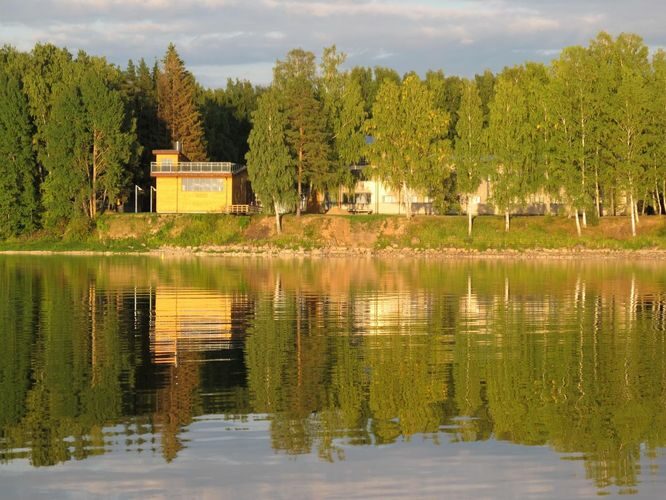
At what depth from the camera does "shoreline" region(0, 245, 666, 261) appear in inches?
3066

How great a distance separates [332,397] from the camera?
21.4m

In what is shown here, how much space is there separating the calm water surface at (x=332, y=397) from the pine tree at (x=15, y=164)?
165 feet

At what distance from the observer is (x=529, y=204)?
9725 cm

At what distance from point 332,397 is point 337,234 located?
6657 centimetres

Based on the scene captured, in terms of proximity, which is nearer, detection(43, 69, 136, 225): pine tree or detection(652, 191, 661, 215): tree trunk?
detection(652, 191, 661, 215): tree trunk

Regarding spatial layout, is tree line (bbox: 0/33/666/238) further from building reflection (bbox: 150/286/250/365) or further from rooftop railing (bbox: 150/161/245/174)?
building reflection (bbox: 150/286/250/365)

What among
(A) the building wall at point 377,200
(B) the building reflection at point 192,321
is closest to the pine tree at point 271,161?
(A) the building wall at point 377,200

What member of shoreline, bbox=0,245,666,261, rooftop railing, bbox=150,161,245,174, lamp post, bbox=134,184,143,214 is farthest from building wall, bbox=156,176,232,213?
shoreline, bbox=0,245,666,261

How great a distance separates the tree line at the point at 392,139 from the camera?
82.8 metres

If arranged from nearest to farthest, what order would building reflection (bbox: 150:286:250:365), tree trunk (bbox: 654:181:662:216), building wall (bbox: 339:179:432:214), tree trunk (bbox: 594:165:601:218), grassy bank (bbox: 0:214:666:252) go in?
building reflection (bbox: 150:286:250:365)
tree trunk (bbox: 654:181:662:216)
grassy bank (bbox: 0:214:666:252)
tree trunk (bbox: 594:165:601:218)
building wall (bbox: 339:179:432:214)

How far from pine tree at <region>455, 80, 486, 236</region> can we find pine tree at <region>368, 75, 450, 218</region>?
69.5 inches

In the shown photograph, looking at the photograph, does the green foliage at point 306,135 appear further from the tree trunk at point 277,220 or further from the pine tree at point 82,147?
the pine tree at point 82,147

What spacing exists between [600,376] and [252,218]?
2719 inches

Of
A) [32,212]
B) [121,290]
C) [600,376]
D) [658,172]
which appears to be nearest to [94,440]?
[600,376]
